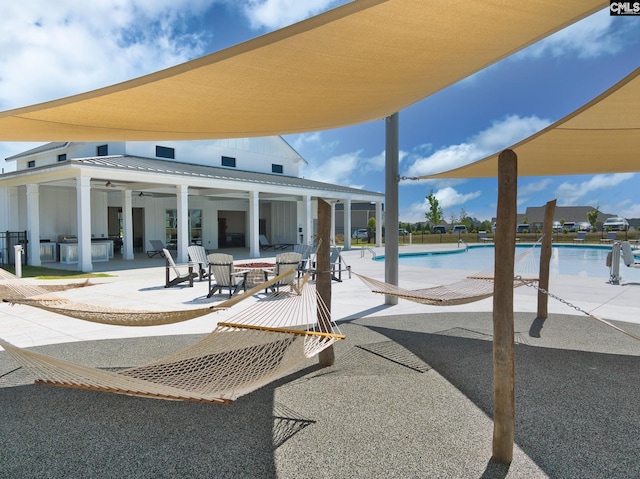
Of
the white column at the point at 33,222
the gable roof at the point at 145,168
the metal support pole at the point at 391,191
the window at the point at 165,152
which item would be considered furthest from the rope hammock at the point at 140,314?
the window at the point at 165,152

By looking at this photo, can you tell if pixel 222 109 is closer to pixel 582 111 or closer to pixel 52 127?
pixel 52 127

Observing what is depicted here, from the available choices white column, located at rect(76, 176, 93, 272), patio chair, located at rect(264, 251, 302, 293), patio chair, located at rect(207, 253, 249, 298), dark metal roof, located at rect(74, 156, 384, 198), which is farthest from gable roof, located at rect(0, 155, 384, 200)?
patio chair, located at rect(264, 251, 302, 293)

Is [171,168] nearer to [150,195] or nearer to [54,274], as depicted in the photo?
[150,195]

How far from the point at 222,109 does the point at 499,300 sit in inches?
104

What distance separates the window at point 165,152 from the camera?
54.7 ft

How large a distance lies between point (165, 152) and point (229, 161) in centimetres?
301

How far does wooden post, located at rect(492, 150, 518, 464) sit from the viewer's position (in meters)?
2.48

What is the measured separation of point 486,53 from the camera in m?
3.51

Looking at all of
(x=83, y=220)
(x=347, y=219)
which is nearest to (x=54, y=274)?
(x=83, y=220)

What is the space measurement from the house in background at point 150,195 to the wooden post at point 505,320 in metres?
10.7

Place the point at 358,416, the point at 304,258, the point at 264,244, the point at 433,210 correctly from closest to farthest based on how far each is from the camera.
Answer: the point at 358,416
the point at 304,258
the point at 264,244
the point at 433,210

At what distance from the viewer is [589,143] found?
16.5 ft

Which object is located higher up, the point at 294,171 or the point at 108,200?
the point at 294,171

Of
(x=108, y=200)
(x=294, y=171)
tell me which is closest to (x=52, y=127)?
(x=108, y=200)
